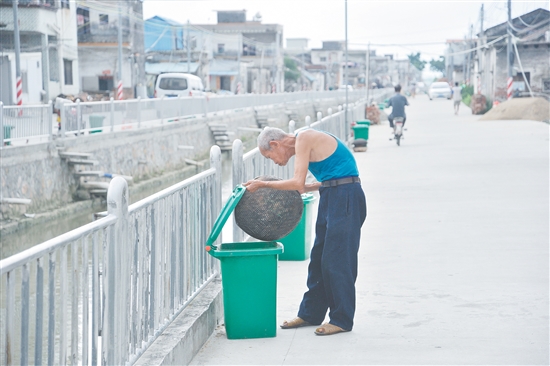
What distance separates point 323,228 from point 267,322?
0.72 m

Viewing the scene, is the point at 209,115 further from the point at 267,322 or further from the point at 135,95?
the point at 267,322

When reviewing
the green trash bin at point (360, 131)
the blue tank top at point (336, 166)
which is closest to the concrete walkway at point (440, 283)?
the blue tank top at point (336, 166)

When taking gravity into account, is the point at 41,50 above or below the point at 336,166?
above

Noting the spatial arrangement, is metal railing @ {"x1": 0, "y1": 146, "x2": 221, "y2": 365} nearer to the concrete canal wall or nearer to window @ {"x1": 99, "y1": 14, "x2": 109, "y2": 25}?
the concrete canal wall

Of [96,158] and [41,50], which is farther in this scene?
[41,50]

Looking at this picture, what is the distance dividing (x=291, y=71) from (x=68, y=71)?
5995 cm

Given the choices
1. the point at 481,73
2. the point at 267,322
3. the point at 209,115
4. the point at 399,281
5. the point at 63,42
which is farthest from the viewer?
the point at 481,73

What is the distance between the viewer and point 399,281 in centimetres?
736

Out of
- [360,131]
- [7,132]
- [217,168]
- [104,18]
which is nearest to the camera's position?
[217,168]

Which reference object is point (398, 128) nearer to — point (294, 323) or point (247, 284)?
point (294, 323)

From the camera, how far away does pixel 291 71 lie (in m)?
103

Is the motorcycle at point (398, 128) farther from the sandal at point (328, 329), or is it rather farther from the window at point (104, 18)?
the window at point (104, 18)

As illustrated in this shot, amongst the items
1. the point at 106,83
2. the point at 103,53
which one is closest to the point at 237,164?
the point at 103,53

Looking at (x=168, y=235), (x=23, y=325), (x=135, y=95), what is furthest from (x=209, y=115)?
(x=23, y=325)
